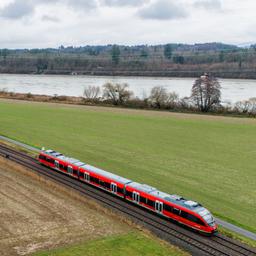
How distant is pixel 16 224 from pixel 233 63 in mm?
181929

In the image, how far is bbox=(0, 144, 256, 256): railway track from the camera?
80.4ft

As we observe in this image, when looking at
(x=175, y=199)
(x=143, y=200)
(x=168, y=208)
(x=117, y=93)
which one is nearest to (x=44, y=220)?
(x=143, y=200)

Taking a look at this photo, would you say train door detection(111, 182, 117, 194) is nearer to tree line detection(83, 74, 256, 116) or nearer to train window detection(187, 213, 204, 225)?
train window detection(187, 213, 204, 225)

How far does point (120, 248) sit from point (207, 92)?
66873 millimetres

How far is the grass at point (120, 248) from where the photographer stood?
76.4 ft

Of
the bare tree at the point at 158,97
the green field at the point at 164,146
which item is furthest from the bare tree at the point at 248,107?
the bare tree at the point at 158,97

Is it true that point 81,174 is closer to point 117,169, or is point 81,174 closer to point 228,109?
point 117,169

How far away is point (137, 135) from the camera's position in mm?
61344

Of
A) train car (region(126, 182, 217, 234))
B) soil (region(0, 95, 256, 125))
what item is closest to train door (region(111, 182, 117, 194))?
train car (region(126, 182, 217, 234))

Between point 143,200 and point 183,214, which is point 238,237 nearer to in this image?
point 183,214

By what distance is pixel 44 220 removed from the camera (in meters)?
27.9

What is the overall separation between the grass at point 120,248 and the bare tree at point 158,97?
68.4m

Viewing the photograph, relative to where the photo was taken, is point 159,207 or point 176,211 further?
point 159,207

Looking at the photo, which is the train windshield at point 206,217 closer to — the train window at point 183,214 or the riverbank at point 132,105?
the train window at point 183,214
